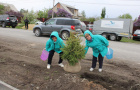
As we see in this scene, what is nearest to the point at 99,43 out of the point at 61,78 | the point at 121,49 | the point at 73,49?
the point at 73,49

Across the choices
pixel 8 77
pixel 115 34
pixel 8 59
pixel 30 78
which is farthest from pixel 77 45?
pixel 115 34

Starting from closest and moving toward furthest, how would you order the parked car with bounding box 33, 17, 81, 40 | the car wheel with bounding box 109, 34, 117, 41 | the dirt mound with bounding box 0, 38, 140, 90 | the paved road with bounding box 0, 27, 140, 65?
the dirt mound with bounding box 0, 38, 140, 90 < the paved road with bounding box 0, 27, 140, 65 < the parked car with bounding box 33, 17, 81, 40 < the car wheel with bounding box 109, 34, 117, 41

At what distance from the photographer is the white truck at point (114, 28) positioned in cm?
1498

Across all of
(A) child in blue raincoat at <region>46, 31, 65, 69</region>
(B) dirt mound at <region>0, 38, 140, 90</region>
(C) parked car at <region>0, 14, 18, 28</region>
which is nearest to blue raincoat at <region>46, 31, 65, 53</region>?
(A) child in blue raincoat at <region>46, 31, 65, 69</region>

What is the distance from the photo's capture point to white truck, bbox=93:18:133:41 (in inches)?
590

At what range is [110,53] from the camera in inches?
193

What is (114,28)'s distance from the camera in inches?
614

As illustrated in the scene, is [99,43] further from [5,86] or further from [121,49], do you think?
[121,49]

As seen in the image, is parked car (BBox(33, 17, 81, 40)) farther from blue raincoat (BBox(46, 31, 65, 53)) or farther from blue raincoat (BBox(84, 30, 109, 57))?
blue raincoat (BBox(84, 30, 109, 57))

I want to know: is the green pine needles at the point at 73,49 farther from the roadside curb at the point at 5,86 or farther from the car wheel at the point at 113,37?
the car wheel at the point at 113,37

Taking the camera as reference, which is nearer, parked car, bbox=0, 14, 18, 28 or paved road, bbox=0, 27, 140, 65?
paved road, bbox=0, 27, 140, 65

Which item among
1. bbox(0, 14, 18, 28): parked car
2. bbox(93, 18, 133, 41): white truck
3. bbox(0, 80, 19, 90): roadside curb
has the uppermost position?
bbox(0, 14, 18, 28): parked car

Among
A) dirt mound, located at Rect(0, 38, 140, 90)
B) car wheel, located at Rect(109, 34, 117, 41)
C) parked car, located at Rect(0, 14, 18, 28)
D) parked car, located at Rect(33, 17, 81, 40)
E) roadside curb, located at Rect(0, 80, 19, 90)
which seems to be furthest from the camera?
parked car, located at Rect(0, 14, 18, 28)

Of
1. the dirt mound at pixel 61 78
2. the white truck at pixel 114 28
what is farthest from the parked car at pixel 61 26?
the dirt mound at pixel 61 78
